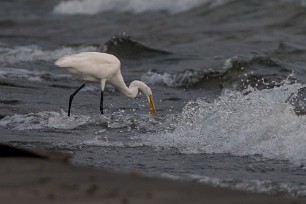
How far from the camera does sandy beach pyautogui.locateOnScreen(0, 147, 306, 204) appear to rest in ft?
18.1

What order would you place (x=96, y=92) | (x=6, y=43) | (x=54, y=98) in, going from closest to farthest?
(x=54, y=98) < (x=96, y=92) < (x=6, y=43)

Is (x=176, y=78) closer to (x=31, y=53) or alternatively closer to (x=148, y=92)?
(x=148, y=92)

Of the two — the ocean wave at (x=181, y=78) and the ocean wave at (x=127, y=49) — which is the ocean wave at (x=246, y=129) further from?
the ocean wave at (x=127, y=49)

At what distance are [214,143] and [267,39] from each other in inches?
389

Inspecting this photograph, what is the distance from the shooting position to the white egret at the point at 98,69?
1085 cm

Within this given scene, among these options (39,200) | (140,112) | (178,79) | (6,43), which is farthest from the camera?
(6,43)

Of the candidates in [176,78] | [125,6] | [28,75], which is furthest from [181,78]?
[125,6]

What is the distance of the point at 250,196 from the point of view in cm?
574

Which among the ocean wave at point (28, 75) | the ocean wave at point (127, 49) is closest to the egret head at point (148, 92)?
the ocean wave at point (28, 75)

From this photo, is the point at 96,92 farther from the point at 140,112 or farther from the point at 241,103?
the point at 241,103

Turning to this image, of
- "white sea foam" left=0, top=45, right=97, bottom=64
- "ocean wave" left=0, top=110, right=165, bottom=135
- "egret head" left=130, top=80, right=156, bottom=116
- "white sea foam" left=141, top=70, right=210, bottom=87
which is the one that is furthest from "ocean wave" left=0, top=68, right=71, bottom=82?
"ocean wave" left=0, top=110, right=165, bottom=135

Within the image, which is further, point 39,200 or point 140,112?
point 140,112

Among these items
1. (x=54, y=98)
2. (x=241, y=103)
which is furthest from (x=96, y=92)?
(x=241, y=103)

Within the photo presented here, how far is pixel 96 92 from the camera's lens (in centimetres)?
1341
